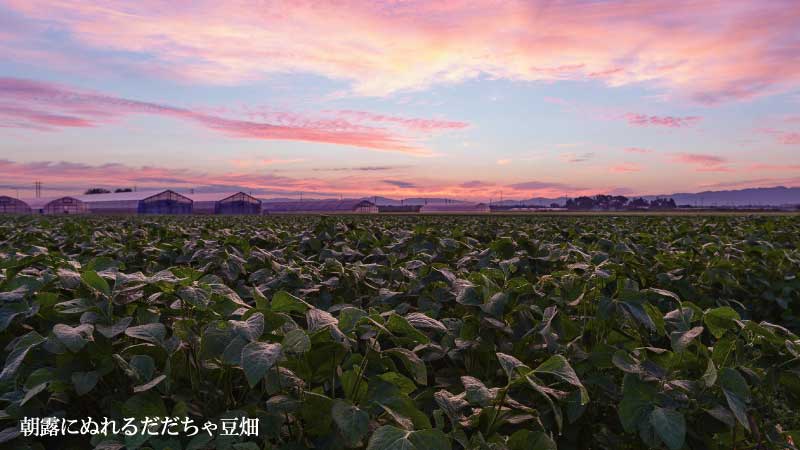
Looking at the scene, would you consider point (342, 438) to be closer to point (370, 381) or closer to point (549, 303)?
point (370, 381)

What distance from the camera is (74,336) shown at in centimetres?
194

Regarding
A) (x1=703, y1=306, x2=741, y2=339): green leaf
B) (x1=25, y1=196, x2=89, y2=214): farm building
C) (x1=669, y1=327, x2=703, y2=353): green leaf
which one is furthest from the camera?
(x1=25, y1=196, x2=89, y2=214): farm building

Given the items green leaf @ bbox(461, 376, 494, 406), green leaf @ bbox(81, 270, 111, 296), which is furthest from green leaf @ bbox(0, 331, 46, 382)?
green leaf @ bbox(461, 376, 494, 406)

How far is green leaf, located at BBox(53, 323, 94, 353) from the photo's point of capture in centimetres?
191

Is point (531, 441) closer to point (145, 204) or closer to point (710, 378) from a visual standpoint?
point (710, 378)

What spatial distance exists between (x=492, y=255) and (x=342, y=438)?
3.30 metres

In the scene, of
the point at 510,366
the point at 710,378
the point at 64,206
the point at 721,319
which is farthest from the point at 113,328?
the point at 64,206

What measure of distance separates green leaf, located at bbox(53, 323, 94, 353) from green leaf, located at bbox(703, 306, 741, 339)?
8.80 feet

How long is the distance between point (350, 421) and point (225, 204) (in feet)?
323

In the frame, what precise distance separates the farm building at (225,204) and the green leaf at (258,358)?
96.5 meters

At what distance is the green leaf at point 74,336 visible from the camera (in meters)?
1.91

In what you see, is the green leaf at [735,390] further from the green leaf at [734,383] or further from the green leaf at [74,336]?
the green leaf at [74,336]

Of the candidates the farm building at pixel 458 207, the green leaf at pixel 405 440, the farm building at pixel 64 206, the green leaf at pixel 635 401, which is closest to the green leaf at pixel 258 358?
the green leaf at pixel 405 440

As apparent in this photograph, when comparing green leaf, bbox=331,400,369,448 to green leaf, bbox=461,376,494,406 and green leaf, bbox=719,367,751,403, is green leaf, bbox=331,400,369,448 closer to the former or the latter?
green leaf, bbox=461,376,494,406
